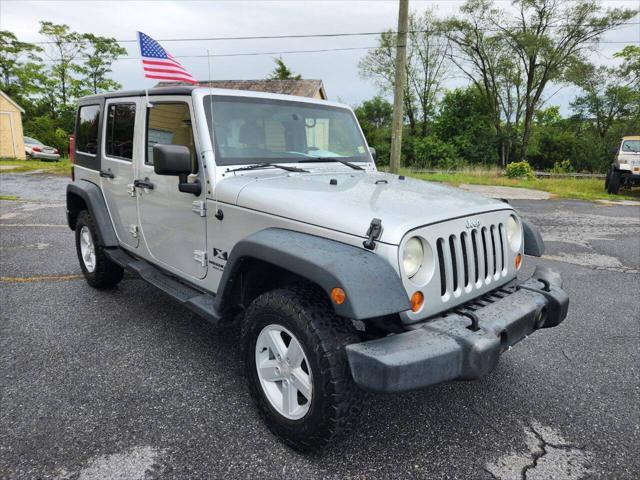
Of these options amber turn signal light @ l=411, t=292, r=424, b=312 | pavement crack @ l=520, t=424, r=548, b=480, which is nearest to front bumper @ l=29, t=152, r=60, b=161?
amber turn signal light @ l=411, t=292, r=424, b=312

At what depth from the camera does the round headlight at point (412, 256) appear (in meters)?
2.06

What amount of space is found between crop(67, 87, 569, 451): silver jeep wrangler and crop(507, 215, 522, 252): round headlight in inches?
0.7

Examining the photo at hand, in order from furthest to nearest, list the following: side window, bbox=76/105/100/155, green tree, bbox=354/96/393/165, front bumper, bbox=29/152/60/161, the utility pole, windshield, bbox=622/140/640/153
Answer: green tree, bbox=354/96/393/165
front bumper, bbox=29/152/60/161
windshield, bbox=622/140/640/153
the utility pole
side window, bbox=76/105/100/155

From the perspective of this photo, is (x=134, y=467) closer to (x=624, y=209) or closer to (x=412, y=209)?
(x=412, y=209)

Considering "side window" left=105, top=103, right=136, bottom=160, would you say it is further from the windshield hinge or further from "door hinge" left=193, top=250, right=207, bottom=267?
the windshield hinge

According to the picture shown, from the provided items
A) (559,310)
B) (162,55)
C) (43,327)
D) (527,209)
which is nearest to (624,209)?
(527,209)

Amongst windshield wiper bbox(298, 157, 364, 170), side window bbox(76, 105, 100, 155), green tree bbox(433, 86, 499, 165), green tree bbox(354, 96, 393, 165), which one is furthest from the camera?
green tree bbox(354, 96, 393, 165)

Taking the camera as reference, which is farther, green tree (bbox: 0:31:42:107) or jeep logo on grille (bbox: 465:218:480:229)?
green tree (bbox: 0:31:42:107)

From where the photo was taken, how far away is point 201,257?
2.93 metres

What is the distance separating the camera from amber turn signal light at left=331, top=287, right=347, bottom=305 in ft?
5.93

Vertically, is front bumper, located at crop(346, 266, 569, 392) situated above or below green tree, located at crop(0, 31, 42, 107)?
below

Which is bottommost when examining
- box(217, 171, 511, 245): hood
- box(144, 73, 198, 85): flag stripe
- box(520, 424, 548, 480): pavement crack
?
box(520, 424, 548, 480): pavement crack

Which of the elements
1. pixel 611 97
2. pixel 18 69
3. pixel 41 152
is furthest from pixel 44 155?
pixel 611 97

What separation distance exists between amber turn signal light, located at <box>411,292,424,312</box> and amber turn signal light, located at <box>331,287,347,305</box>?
392 millimetres
